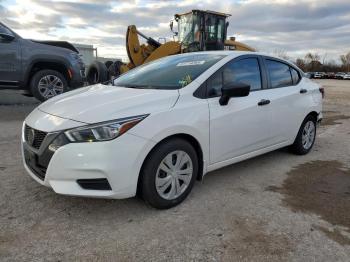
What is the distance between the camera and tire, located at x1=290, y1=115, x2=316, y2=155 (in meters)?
5.41

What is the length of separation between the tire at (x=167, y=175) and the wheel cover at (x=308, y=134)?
2.59 metres

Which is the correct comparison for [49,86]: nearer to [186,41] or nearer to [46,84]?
[46,84]

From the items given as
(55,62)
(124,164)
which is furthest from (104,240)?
(55,62)

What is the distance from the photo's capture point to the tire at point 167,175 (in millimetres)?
3242

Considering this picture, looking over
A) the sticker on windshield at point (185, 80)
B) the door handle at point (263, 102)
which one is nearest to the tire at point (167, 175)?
the sticker on windshield at point (185, 80)

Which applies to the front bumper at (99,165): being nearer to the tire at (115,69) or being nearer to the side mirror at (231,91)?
the side mirror at (231,91)

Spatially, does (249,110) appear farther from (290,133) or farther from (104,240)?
(104,240)

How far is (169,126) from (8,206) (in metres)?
1.74

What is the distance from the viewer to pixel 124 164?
3057 millimetres

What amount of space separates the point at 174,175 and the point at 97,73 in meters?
8.89

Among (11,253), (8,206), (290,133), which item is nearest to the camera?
(11,253)

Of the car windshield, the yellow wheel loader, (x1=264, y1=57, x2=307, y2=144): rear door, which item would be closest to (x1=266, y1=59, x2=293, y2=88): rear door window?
(x1=264, y1=57, x2=307, y2=144): rear door

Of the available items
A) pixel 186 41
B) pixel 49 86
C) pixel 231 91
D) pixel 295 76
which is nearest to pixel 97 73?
pixel 49 86

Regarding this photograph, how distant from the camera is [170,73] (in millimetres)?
4160
